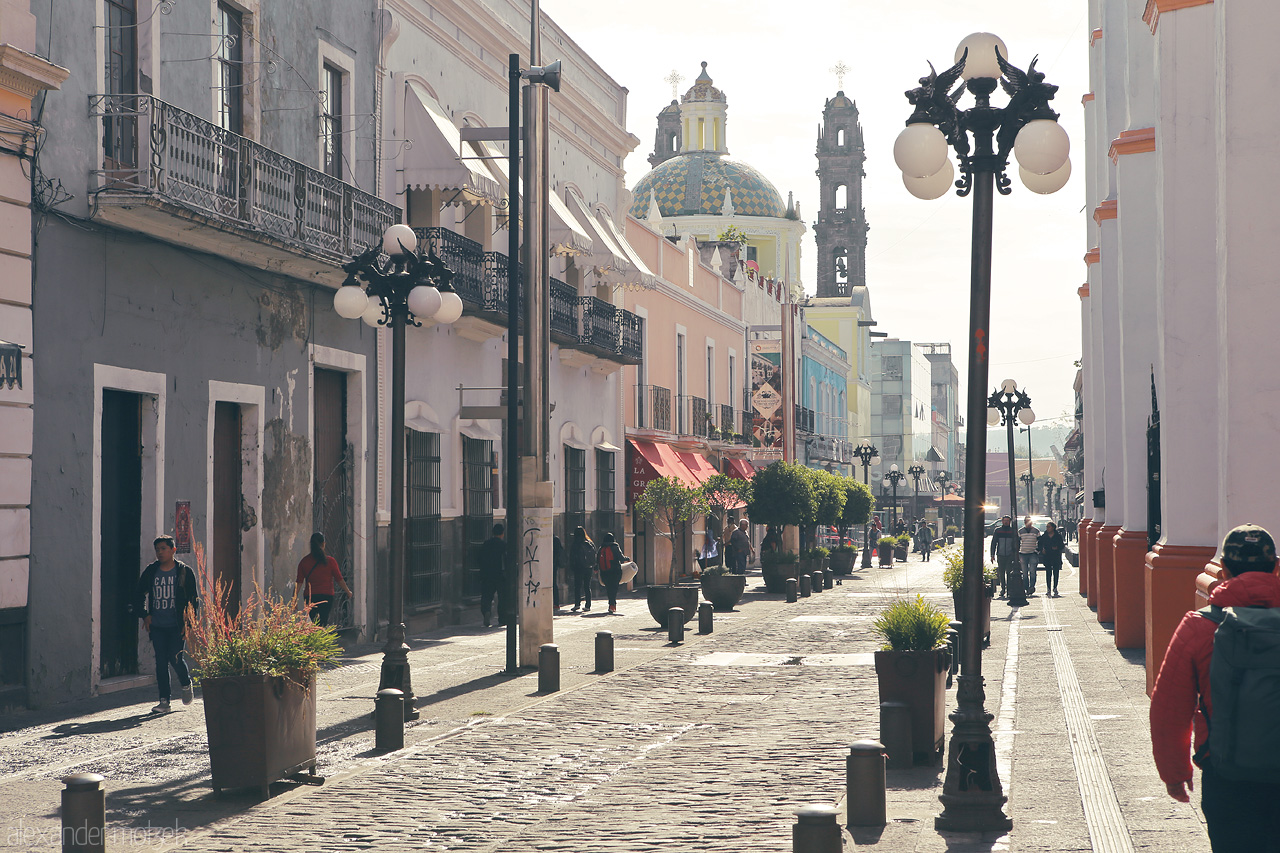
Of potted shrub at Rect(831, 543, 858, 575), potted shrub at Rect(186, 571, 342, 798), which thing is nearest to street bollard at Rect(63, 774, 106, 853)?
potted shrub at Rect(186, 571, 342, 798)

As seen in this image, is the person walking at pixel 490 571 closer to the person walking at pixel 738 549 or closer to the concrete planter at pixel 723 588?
the concrete planter at pixel 723 588

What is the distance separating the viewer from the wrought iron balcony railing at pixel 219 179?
14.2 meters

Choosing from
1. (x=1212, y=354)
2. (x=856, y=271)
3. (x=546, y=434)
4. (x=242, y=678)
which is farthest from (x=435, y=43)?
(x=856, y=271)


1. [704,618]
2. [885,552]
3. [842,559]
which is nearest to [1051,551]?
[842,559]

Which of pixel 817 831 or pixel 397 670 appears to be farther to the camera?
pixel 397 670

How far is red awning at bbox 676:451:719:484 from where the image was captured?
39.7m

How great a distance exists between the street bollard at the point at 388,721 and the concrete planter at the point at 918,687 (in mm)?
3765

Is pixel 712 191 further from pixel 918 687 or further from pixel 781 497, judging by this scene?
pixel 918 687

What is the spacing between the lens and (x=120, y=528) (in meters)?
15.0

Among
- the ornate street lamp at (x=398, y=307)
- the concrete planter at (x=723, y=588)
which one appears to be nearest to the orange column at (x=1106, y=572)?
the concrete planter at (x=723, y=588)

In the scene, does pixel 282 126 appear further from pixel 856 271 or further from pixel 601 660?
pixel 856 271

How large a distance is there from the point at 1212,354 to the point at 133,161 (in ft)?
35.9

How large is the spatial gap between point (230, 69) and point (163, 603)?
7.50 m

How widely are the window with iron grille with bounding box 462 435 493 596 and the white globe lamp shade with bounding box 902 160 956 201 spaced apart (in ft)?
51.1
